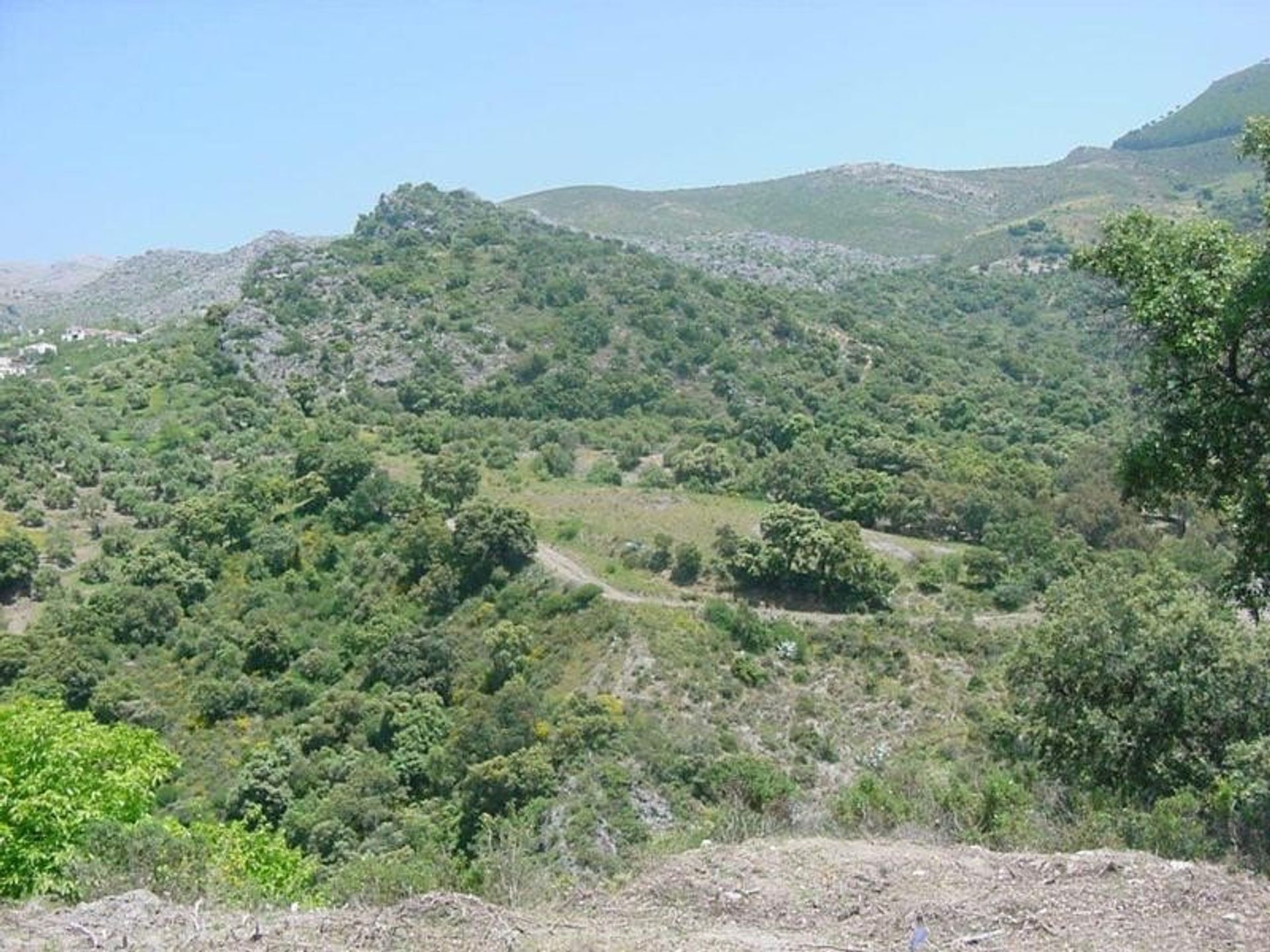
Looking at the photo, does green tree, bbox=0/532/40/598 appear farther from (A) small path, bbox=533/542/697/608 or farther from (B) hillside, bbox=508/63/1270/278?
(B) hillside, bbox=508/63/1270/278

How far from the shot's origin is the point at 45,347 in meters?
118

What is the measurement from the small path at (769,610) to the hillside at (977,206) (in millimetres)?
95979

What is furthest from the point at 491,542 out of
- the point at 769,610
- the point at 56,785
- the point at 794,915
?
the point at 794,915

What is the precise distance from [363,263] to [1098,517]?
224 feet

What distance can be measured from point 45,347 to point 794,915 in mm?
130163

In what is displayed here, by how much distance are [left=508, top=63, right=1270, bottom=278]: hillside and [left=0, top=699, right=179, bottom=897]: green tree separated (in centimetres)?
12427

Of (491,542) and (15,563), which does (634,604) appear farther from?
(15,563)

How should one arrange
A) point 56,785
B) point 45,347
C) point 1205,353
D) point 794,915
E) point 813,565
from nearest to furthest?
point 794,915, point 1205,353, point 56,785, point 813,565, point 45,347

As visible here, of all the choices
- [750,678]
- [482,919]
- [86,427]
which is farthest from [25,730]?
[86,427]

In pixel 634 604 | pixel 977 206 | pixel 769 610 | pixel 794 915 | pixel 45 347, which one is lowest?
pixel 769 610

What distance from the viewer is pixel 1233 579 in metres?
9.79

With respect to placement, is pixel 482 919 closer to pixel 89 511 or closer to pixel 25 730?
pixel 25 730

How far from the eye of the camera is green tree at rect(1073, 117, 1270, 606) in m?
8.52

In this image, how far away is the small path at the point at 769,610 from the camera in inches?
1564
